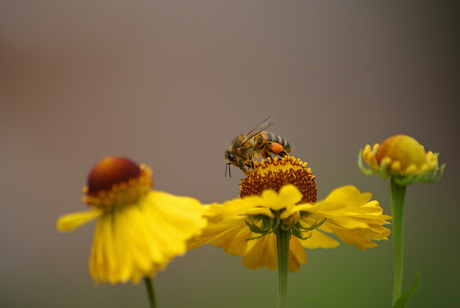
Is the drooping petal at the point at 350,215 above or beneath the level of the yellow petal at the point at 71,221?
beneath

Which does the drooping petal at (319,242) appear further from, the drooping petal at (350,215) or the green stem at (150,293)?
the green stem at (150,293)

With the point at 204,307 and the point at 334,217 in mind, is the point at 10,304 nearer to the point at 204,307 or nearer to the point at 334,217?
the point at 204,307

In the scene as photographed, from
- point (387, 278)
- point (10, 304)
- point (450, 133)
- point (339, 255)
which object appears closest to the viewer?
point (387, 278)

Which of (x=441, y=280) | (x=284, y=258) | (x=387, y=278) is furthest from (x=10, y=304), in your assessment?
(x=284, y=258)

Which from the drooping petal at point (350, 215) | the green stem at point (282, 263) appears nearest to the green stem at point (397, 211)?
the drooping petal at point (350, 215)

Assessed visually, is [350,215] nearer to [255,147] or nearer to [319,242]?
[319,242]

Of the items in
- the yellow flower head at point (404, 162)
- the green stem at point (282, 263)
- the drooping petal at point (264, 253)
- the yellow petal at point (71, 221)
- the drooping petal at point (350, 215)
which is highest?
the yellow flower head at point (404, 162)

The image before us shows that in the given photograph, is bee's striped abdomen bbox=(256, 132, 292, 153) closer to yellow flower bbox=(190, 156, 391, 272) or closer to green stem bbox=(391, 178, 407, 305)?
yellow flower bbox=(190, 156, 391, 272)
